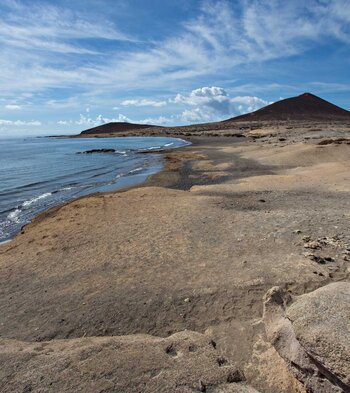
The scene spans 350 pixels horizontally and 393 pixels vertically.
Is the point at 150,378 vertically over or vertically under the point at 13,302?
over

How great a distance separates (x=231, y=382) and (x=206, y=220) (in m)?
7.44

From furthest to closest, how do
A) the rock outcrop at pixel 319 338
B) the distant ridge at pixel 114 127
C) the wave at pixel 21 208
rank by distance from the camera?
the distant ridge at pixel 114 127, the wave at pixel 21 208, the rock outcrop at pixel 319 338

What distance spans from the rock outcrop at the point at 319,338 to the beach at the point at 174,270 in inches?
16.1

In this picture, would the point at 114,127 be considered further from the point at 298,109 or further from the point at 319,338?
the point at 319,338

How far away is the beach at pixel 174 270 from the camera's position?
5.57 meters

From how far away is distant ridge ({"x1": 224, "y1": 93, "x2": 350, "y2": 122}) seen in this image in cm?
12575

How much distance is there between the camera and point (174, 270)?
7.73 m


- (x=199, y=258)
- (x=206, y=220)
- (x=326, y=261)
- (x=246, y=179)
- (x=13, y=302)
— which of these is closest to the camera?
(x=13, y=302)

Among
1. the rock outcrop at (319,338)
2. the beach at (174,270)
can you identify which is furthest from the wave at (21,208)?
the rock outcrop at (319,338)

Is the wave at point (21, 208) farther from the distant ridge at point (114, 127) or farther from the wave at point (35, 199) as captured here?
the distant ridge at point (114, 127)

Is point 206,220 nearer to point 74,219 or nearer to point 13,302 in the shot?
point 74,219

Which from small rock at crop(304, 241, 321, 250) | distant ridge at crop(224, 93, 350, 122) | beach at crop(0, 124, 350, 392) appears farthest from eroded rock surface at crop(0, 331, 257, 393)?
distant ridge at crop(224, 93, 350, 122)

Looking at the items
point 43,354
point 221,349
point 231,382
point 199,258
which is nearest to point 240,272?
point 199,258

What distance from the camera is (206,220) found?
1125cm
